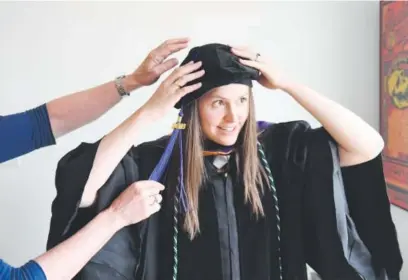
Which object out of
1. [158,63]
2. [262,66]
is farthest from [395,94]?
[158,63]

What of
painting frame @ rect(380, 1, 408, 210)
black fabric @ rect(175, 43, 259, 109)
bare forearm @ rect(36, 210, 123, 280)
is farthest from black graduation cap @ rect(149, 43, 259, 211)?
painting frame @ rect(380, 1, 408, 210)

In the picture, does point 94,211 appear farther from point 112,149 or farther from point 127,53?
point 127,53

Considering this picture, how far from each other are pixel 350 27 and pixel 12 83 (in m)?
1.40

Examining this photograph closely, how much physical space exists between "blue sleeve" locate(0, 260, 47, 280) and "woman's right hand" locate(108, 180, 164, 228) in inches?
7.6

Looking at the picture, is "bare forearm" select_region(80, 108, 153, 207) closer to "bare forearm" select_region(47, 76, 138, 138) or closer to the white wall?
"bare forearm" select_region(47, 76, 138, 138)

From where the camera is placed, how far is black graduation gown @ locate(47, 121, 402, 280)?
1.04 meters

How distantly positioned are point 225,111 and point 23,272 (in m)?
0.55

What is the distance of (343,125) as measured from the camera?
0.98m

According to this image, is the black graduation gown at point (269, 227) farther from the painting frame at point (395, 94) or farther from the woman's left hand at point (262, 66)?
the painting frame at point (395, 94)

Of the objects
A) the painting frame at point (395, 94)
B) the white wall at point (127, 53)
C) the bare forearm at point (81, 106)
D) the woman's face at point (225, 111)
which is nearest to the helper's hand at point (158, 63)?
the bare forearm at point (81, 106)

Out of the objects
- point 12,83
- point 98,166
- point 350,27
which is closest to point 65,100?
point 98,166

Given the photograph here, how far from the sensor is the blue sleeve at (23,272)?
2.70 ft

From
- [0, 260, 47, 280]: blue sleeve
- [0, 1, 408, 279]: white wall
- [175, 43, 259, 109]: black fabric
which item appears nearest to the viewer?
[0, 260, 47, 280]: blue sleeve

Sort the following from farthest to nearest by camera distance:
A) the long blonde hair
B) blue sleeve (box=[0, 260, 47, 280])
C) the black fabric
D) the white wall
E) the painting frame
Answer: the white wall, the painting frame, the long blonde hair, the black fabric, blue sleeve (box=[0, 260, 47, 280])
